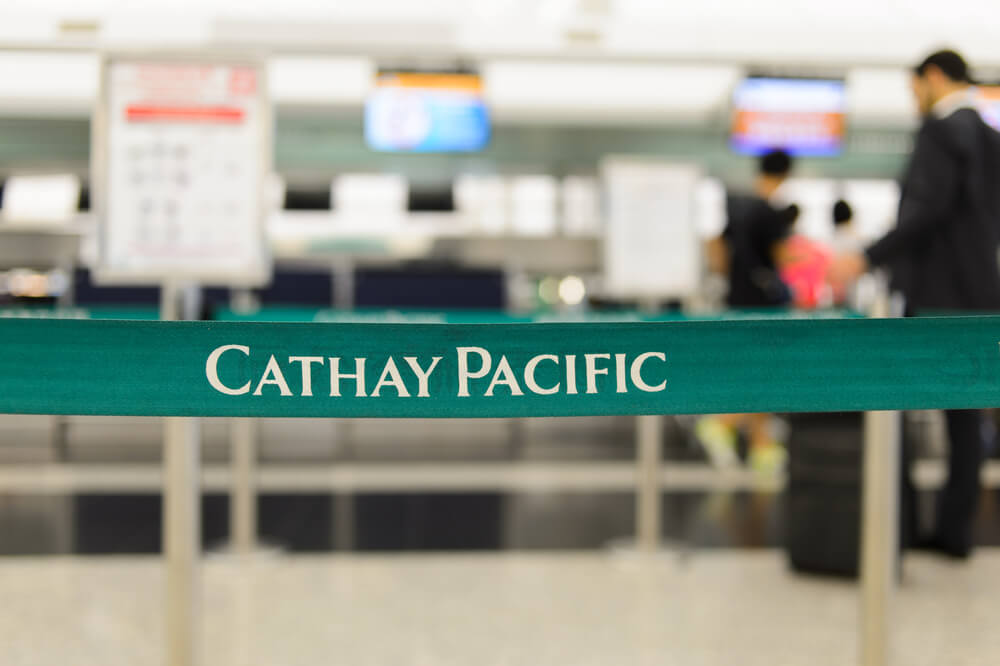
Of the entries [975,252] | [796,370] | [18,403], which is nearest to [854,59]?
[975,252]

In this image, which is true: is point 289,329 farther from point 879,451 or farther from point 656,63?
point 656,63

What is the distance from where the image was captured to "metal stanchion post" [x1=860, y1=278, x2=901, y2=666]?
6.48 feet

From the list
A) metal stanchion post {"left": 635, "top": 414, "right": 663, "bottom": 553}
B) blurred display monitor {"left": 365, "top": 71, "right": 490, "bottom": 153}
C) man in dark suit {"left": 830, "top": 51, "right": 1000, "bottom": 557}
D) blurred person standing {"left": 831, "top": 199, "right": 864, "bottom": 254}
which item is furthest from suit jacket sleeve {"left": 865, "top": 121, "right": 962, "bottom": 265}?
blurred display monitor {"left": 365, "top": 71, "right": 490, "bottom": 153}

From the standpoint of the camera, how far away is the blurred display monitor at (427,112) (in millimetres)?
9062

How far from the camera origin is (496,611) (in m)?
2.73

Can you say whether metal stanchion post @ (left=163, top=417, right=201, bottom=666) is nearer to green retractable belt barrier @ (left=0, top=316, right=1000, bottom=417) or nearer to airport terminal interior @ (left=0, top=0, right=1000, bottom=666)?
airport terminal interior @ (left=0, top=0, right=1000, bottom=666)

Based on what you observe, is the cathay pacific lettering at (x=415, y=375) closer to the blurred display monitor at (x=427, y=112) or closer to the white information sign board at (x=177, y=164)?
the white information sign board at (x=177, y=164)

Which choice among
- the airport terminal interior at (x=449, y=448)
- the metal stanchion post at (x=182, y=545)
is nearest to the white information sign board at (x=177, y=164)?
the airport terminal interior at (x=449, y=448)

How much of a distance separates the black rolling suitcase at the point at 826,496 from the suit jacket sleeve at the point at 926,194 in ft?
2.11

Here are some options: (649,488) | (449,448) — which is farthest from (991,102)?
(649,488)

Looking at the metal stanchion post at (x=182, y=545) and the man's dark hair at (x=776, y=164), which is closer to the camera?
the metal stanchion post at (x=182, y=545)

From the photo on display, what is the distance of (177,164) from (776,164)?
3267mm

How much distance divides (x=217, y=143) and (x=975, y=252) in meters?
2.59

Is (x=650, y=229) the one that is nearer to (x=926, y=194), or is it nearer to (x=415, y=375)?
(x=926, y=194)
